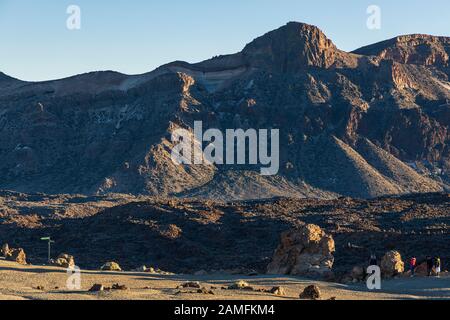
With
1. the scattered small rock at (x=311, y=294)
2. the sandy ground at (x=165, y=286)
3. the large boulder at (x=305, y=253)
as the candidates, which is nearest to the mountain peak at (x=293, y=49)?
the large boulder at (x=305, y=253)

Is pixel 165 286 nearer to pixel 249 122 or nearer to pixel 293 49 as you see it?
pixel 249 122

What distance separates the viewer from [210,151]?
109500mm

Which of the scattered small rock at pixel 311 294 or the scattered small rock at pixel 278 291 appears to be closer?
the scattered small rock at pixel 311 294

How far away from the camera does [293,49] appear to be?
125 metres

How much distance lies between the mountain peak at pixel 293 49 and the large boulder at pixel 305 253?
88.0 metres

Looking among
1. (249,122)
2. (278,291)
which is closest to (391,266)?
(278,291)

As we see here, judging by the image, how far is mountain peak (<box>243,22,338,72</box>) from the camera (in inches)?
4899

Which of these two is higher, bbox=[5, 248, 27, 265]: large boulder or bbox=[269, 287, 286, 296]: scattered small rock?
bbox=[269, 287, 286, 296]: scattered small rock

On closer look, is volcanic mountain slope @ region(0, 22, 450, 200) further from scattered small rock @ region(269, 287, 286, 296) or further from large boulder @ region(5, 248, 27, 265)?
scattered small rock @ region(269, 287, 286, 296)

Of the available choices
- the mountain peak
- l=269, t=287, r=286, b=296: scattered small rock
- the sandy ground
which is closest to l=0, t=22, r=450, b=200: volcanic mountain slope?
the mountain peak

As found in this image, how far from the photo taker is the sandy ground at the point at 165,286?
2394 centimetres

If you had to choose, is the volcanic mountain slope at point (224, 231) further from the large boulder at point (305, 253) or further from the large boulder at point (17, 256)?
the large boulder at point (17, 256)

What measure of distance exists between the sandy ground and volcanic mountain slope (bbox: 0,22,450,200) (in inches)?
2499

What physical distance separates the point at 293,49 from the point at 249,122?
14.6 meters
